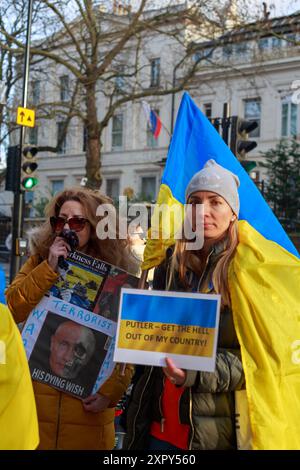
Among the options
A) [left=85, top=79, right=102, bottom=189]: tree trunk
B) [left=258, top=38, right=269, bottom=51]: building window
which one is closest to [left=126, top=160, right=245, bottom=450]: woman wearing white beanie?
[left=85, top=79, right=102, bottom=189]: tree trunk

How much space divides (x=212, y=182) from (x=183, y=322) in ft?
2.22

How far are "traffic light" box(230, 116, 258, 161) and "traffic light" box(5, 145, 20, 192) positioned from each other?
497cm

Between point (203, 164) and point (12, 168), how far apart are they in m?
9.38

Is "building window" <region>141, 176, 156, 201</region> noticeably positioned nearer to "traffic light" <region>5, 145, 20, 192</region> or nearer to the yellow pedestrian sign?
the yellow pedestrian sign

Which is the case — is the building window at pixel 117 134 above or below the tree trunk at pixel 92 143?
above

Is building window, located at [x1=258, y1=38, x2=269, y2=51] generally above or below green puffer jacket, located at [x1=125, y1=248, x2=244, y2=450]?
above

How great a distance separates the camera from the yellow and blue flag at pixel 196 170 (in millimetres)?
2814

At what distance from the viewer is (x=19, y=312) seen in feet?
8.86

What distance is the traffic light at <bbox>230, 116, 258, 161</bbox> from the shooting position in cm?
830

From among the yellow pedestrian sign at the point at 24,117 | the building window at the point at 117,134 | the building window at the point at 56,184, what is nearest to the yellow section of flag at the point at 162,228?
the yellow pedestrian sign at the point at 24,117

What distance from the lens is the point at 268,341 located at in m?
2.14

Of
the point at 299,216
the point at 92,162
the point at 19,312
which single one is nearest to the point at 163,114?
the point at 299,216

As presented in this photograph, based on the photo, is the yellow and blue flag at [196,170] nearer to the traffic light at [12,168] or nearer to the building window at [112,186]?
the traffic light at [12,168]

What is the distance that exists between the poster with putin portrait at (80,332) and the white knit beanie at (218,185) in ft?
1.64
